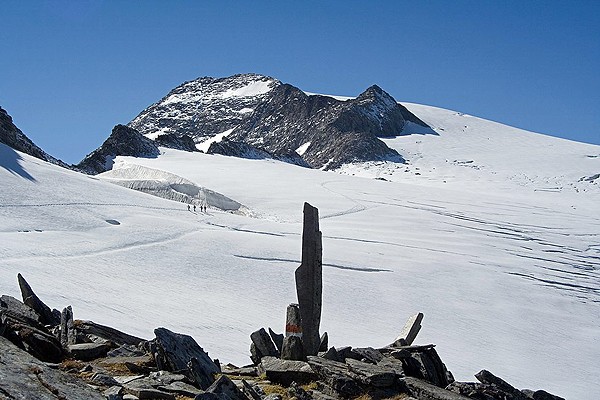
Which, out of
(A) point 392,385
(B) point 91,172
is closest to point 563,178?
(B) point 91,172

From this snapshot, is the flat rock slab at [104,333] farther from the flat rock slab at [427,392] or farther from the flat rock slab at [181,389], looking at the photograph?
the flat rock slab at [427,392]

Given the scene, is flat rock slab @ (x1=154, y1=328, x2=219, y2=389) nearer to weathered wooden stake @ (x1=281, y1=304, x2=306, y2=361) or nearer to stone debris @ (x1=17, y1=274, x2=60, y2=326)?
weathered wooden stake @ (x1=281, y1=304, x2=306, y2=361)

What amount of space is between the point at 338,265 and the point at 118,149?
2892 inches

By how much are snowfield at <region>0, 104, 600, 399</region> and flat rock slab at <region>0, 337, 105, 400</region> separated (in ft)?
28.2

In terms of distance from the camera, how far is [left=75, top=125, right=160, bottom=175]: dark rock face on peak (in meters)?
91.4

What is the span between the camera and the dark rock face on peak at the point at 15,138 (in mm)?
68844

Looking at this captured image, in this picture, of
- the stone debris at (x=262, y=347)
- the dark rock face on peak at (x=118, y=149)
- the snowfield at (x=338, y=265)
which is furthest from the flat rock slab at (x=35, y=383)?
the dark rock face on peak at (x=118, y=149)

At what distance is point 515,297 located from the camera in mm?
28141

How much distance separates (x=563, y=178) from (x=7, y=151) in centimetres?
6851

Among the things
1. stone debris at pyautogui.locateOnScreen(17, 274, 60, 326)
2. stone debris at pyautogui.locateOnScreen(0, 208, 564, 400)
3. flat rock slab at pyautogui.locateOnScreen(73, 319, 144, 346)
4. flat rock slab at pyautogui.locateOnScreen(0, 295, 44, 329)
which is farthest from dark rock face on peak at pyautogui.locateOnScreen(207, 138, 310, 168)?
stone debris at pyautogui.locateOnScreen(0, 208, 564, 400)

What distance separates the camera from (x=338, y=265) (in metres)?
31.3

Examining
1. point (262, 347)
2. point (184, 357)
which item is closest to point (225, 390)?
point (184, 357)

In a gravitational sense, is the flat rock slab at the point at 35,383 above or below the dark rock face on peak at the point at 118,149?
below

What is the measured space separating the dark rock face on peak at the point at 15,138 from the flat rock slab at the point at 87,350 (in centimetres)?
6260
